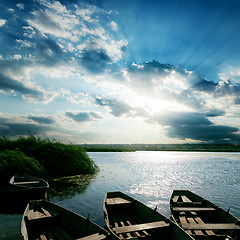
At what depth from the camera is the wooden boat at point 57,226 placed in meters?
6.60

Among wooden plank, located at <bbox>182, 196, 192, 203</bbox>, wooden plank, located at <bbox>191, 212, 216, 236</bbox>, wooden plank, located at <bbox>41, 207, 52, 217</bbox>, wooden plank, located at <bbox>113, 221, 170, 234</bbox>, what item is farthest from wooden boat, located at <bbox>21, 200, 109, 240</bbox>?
wooden plank, located at <bbox>182, 196, 192, 203</bbox>

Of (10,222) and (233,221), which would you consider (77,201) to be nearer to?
(10,222)

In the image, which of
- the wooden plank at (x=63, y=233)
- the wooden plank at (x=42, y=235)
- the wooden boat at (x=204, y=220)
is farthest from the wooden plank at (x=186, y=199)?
the wooden plank at (x=42, y=235)

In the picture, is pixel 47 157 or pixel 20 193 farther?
pixel 47 157

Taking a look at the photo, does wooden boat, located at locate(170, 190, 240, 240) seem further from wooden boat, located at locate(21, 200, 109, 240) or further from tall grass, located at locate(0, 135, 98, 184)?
tall grass, located at locate(0, 135, 98, 184)

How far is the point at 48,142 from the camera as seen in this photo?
77.5 feet

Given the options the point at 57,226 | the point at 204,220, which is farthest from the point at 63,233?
the point at 204,220

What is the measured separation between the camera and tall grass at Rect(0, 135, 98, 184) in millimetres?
19347

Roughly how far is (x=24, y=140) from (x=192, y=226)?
2279cm

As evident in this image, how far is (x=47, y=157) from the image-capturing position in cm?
2205

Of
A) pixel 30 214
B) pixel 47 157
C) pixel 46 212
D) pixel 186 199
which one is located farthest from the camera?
pixel 47 157

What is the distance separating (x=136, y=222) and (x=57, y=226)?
3.77 metres

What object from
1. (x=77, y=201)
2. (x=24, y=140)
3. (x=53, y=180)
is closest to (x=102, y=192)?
(x=77, y=201)

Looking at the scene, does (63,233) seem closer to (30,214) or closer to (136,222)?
(30,214)
